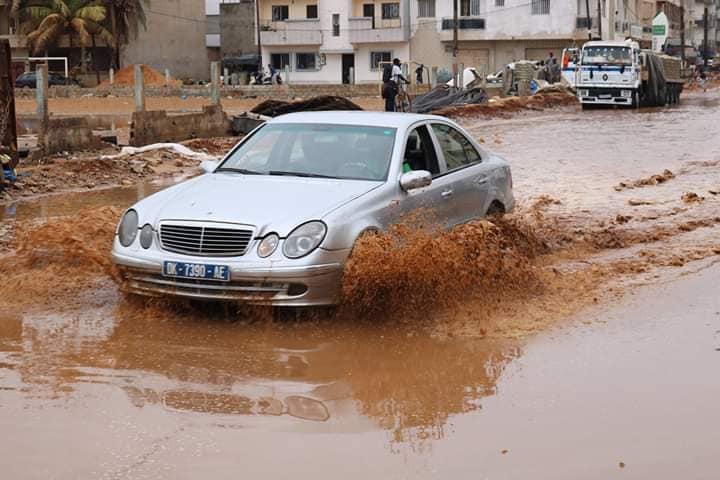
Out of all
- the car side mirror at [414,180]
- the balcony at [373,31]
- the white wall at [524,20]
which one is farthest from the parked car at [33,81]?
the car side mirror at [414,180]

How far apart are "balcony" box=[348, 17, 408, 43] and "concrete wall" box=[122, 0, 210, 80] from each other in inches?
435

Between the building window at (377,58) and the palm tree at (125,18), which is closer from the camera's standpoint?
the palm tree at (125,18)

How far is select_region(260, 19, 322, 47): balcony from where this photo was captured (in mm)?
72938

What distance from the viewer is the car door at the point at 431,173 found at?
27.8 feet

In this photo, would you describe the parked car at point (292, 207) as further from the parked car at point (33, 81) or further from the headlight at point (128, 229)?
the parked car at point (33, 81)

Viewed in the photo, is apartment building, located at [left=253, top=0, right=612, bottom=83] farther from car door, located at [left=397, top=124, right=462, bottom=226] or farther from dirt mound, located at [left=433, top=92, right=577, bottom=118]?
car door, located at [left=397, top=124, right=462, bottom=226]

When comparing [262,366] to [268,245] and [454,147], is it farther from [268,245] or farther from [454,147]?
[454,147]

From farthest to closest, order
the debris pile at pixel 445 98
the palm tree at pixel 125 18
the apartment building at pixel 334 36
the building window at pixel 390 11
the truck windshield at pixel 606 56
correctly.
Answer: the building window at pixel 390 11 → the apartment building at pixel 334 36 → the palm tree at pixel 125 18 → the truck windshield at pixel 606 56 → the debris pile at pixel 445 98

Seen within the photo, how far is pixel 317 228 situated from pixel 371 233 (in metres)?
0.51

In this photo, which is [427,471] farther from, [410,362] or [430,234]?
[430,234]

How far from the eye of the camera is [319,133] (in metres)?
8.84

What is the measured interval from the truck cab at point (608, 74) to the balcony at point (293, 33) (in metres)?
34.5

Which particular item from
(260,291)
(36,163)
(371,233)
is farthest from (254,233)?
(36,163)

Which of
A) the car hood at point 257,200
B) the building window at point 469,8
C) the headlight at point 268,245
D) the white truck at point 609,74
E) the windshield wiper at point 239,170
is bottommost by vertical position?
the headlight at point 268,245
